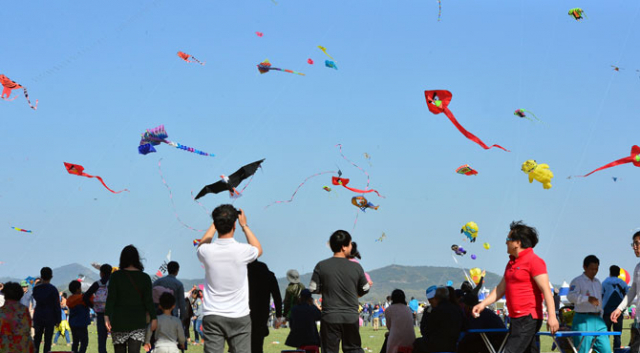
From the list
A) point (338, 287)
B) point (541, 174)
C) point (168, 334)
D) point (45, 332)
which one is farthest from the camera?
point (541, 174)

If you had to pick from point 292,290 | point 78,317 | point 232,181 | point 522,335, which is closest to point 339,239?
point 232,181

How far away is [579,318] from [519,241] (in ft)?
9.99

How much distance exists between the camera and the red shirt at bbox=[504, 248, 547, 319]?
276 inches

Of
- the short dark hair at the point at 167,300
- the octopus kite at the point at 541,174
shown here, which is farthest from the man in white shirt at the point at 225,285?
the octopus kite at the point at 541,174

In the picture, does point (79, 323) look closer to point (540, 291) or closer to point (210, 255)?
point (210, 255)

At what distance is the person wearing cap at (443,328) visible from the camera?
9164 mm

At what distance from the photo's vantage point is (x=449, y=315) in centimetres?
918

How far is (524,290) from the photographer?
7047 mm

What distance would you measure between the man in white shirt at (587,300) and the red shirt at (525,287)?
2.61 meters

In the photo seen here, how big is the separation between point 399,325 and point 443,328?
27.4 inches

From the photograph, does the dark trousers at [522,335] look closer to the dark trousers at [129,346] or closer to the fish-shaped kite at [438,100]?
the dark trousers at [129,346]

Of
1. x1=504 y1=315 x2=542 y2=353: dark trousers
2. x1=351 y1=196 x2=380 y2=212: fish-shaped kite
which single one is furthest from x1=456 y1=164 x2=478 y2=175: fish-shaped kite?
x1=504 y1=315 x2=542 y2=353: dark trousers

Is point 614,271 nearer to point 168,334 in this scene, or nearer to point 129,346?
point 168,334

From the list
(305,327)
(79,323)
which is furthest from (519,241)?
(79,323)
